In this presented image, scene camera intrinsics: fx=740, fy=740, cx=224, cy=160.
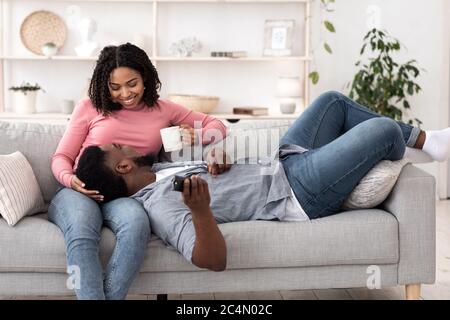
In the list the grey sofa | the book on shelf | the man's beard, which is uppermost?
the book on shelf

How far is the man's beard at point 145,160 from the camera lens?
2802 mm

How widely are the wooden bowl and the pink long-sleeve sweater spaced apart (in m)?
1.81

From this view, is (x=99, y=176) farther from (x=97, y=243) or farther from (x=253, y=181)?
(x=253, y=181)

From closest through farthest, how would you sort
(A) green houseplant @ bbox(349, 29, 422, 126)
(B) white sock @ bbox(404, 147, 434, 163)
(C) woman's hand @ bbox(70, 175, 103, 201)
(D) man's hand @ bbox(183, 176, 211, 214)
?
1. (D) man's hand @ bbox(183, 176, 211, 214)
2. (C) woman's hand @ bbox(70, 175, 103, 201)
3. (B) white sock @ bbox(404, 147, 434, 163)
4. (A) green houseplant @ bbox(349, 29, 422, 126)

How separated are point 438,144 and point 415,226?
1.53ft

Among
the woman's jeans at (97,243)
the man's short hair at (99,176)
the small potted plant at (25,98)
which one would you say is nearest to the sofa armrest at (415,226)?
the woman's jeans at (97,243)

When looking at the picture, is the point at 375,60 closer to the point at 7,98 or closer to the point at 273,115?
the point at 273,115

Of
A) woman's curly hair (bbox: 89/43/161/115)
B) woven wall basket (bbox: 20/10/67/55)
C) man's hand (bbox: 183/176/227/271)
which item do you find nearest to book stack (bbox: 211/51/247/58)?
woven wall basket (bbox: 20/10/67/55)

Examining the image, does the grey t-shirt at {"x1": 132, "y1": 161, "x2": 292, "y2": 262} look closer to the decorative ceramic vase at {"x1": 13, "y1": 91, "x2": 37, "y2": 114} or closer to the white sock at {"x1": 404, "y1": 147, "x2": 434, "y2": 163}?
the white sock at {"x1": 404, "y1": 147, "x2": 434, "y2": 163}

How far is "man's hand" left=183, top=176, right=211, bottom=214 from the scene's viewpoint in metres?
2.23

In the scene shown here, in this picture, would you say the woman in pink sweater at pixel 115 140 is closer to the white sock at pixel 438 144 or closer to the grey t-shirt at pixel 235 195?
the grey t-shirt at pixel 235 195

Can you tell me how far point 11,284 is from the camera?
2.57 m

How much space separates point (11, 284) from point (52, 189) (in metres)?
0.51

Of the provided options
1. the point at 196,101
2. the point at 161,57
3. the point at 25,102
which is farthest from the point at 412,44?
the point at 25,102
